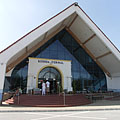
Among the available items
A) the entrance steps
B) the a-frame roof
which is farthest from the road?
the a-frame roof

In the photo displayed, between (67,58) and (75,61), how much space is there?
146 centimetres

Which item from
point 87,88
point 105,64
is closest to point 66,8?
point 105,64

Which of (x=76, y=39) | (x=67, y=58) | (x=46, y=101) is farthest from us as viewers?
(x=76, y=39)

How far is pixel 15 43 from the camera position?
13.2 metres

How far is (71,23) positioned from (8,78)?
490 inches

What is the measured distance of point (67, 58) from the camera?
1959 cm

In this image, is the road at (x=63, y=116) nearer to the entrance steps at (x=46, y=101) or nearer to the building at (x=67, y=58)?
the entrance steps at (x=46, y=101)

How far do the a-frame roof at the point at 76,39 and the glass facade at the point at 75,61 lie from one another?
2.31ft

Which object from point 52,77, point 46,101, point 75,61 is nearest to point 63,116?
point 46,101

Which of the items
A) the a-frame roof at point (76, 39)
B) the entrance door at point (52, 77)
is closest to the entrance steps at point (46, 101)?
the a-frame roof at point (76, 39)

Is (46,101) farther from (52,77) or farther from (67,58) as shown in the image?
(67,58)

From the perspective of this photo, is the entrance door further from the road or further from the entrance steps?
the road

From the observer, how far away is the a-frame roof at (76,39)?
13.5 m

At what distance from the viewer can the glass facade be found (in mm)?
18556
